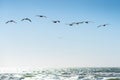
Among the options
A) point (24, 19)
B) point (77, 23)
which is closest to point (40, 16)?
point (24, 19)

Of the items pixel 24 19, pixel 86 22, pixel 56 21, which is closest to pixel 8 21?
pixel 24 19

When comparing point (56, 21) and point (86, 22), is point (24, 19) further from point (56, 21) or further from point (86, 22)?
point (86, 22)

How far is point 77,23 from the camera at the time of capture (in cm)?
4162

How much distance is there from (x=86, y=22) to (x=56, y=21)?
3.17 metres

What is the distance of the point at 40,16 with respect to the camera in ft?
129

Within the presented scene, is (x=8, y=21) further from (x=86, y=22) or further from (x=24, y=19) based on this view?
(x=86, y=22)

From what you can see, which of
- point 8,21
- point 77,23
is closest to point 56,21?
point 77,23

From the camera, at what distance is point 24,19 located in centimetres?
4022

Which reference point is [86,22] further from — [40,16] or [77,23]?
[40,16]

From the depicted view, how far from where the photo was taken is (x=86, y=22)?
136 ft

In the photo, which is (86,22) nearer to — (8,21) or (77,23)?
(77,23)

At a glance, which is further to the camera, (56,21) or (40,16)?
(56,21)

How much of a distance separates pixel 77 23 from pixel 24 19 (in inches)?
218

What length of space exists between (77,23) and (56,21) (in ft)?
7.35
